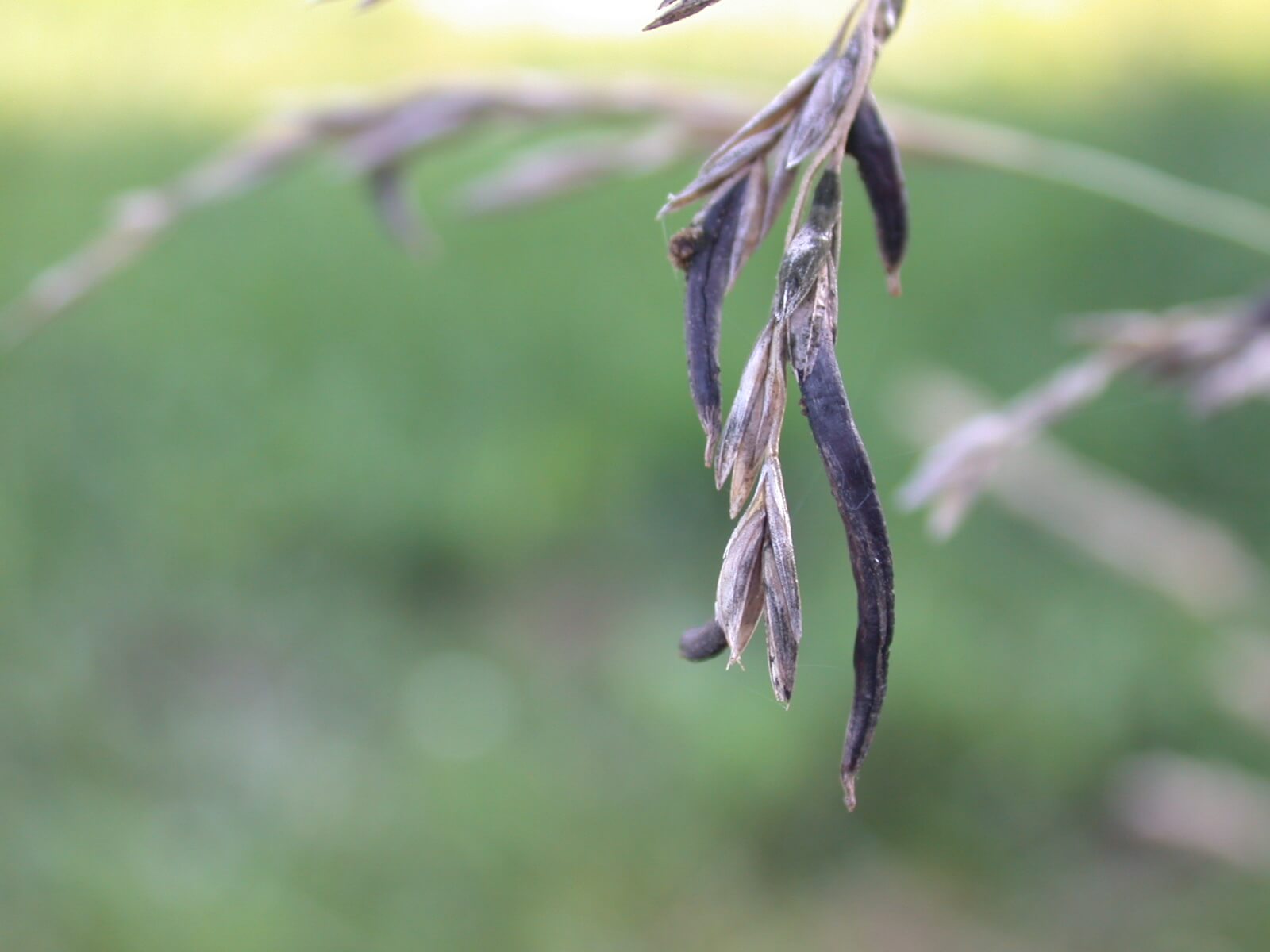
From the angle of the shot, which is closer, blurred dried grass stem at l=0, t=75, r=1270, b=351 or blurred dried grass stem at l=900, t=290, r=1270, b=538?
blurred dried grass stem at l=900, t=290, r=1270, b=538

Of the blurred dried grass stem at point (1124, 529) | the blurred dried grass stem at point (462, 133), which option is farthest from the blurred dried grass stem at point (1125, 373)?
the blurred dried grass stem at point (1124, 529)

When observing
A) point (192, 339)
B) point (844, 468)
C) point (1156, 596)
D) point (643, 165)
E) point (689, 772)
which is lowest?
point (1156, 596)

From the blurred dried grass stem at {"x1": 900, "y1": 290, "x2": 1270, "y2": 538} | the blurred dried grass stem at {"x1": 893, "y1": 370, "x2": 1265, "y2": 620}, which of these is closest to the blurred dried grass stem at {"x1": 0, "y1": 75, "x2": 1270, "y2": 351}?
the blurred dried grass stem at {"x1": 900, "y1": 290, "x2": 1270, "y2": 538}

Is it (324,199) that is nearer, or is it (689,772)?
(689,772)

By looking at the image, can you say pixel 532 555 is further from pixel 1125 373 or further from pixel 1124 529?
pixel 1125 373

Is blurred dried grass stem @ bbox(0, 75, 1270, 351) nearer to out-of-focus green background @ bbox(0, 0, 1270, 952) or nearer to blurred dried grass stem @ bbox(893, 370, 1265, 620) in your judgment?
blurred dried grass stem @ bbox(893, 370, 1265, 620)

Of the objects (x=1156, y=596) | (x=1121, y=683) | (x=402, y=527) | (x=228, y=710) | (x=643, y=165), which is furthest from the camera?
(x=402, y=527)

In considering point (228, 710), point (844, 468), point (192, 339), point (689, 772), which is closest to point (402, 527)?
point (228, 710)

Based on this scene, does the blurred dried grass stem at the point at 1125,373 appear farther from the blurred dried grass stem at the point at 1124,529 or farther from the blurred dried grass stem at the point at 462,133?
the blurred dried grass stem at the point at 1124,529

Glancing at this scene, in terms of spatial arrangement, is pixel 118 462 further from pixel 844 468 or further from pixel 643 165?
pixel 844 468
